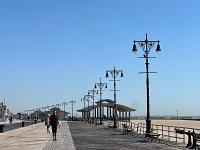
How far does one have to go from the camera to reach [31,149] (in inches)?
818

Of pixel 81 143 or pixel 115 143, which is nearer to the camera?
pixel 115 143

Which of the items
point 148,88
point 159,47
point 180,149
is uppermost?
point 159,47

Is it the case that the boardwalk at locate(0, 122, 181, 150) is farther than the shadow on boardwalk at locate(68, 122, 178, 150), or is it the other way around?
the boardwalk at locate(0, 122, 181, 150)

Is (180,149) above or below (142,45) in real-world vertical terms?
below

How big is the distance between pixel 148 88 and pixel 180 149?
388 inches

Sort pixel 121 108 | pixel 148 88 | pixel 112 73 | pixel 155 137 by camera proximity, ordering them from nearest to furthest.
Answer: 1. pixel 155 137
2. pixel 148 88
3. pixel 112 73
4. pixel 121 108

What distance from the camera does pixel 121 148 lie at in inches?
832

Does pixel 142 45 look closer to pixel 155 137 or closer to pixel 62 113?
pixel 155 137

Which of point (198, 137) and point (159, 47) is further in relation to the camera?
point (159, 47)

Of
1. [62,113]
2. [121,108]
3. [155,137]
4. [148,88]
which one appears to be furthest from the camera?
[62,113]

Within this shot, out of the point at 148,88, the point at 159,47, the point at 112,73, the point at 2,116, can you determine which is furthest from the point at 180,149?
the point at 2,116

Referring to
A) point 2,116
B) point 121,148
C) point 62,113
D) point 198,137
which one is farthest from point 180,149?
point 2,116

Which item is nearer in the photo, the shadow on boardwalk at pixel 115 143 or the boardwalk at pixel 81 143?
the shadow on boardwalk at pixel 115 143

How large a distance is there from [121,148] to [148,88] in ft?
32.7
